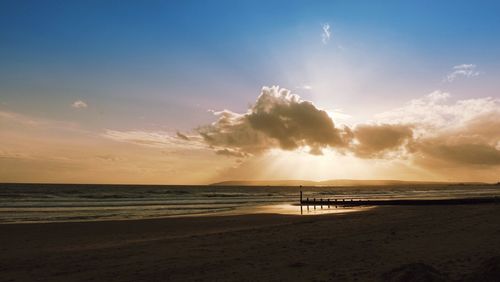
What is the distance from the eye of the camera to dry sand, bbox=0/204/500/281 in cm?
1144

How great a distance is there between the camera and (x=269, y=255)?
14.8m

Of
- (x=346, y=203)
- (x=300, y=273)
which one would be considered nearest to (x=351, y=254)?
(x=300, y=273)

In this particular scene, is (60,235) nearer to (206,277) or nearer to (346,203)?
(206,277)

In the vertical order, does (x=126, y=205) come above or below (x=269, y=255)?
below

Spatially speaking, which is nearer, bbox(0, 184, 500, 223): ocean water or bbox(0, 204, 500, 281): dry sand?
bbox(0, 204, 500, 281): dry sand

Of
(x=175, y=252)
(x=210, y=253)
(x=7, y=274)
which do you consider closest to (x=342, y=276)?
(x=210, y=253)

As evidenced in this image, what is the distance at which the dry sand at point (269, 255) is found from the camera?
37.5 ft

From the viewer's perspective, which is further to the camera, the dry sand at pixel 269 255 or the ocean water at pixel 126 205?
the ocean water at pixel 126 205

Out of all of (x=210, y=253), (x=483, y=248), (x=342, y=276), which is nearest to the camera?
(x=342, y=276)

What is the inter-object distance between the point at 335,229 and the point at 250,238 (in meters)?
5.72

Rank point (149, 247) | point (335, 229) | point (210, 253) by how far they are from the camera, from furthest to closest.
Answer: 1. point (335, 229)
2. point (149, 247)
3. point (210, 253)

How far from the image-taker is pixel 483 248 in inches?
565

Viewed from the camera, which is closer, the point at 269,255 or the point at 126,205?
the point at 269,255

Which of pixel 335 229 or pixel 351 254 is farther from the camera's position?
pixel 335 229
